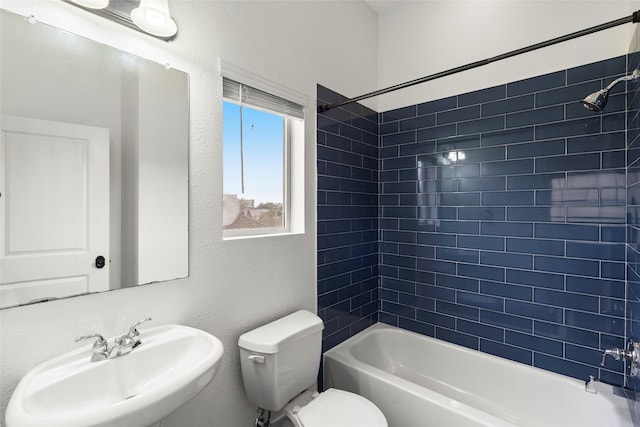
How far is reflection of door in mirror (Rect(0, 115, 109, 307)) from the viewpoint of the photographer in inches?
37.0

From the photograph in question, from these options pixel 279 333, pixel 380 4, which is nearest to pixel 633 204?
pixel 279 333

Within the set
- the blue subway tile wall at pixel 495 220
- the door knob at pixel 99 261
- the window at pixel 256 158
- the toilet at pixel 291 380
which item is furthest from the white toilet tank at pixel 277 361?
the door knob at pixel 99 261

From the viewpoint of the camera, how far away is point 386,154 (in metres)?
2.54

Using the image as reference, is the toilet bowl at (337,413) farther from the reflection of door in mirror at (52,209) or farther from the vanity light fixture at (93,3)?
the vanity light fixture at (93,3)

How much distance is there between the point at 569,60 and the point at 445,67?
0.74 m

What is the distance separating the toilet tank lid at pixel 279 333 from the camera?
1.43 m

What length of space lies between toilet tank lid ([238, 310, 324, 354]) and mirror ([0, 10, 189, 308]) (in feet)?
1.53

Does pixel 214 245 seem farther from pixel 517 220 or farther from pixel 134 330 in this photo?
pixel 517 220

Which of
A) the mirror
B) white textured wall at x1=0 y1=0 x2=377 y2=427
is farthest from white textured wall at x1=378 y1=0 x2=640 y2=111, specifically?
the mirror

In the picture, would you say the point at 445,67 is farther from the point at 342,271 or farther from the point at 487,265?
the point at 342,271

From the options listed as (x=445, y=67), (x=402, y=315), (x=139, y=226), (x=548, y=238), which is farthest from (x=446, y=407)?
(x=445, y=67)

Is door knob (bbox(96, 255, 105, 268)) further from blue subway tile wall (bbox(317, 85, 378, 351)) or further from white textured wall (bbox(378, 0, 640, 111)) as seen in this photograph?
white textured wall (bbox(378, 0, 640, 111))

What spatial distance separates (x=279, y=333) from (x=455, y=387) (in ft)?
4.70

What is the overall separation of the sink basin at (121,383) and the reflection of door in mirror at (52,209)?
0.26 m
